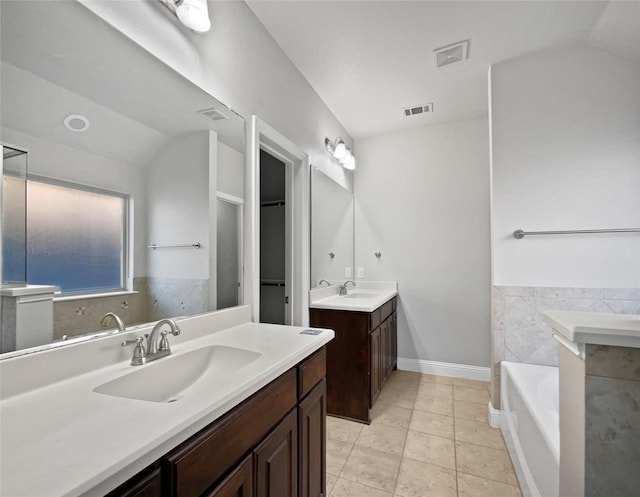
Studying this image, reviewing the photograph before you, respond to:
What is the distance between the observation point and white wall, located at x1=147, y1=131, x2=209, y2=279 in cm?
120

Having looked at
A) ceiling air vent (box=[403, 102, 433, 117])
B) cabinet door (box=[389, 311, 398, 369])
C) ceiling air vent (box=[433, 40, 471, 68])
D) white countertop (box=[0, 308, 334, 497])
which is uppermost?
ceiling air vent (box=[433, 40, 471, 68])

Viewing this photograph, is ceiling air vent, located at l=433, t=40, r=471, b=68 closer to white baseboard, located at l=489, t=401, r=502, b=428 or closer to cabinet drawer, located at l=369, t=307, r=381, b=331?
cabinet drawer, located at l=369, t=307, r=381, b=331

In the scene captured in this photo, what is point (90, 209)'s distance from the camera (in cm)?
99

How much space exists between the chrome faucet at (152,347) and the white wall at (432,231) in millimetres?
2611

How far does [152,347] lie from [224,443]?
18.3 inches

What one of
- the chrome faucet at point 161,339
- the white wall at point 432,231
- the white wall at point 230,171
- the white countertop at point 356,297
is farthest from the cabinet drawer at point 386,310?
the chrome faucet at point 161,339

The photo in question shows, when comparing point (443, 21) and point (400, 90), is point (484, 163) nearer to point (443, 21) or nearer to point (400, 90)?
point (400, 90)

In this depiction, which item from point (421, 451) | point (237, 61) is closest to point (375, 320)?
point (421, 451)

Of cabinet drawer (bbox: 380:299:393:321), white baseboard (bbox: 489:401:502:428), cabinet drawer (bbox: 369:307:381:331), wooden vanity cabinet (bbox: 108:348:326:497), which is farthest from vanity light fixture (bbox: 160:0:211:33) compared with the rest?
white baseboard (bbox: 489:401:502:428)

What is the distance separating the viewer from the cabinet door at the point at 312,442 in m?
1.18

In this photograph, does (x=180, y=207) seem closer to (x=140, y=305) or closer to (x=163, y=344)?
(x=140, y=305)

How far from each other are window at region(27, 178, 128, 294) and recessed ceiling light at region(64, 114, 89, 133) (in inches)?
6.8

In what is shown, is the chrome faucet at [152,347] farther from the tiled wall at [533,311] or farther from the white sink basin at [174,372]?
the tiled wall at [533,311]

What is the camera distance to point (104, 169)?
1030mm
